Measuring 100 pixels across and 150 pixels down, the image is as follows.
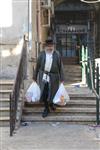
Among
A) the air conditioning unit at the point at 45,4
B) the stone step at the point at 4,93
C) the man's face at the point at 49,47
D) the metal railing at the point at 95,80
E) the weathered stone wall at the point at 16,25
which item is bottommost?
the stone step at the point at 4,93

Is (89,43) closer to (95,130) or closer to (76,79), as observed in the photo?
(76,79)

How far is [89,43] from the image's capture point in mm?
23156

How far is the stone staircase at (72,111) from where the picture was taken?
33.3 ft

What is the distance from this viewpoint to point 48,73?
10.2m

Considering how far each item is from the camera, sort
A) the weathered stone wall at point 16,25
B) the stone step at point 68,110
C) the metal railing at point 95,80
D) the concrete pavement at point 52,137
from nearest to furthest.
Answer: the concrete pavement at point 52,137
the metal railing at point 95,80
the stone step at point 68,110
the weathered stone wall at point 16,25

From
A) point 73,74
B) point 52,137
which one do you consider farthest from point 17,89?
point 73,74

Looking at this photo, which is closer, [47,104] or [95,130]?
[95,130]

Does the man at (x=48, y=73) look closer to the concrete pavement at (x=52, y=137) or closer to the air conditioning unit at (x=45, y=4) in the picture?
the concrete pavement at (x=52, y=137)

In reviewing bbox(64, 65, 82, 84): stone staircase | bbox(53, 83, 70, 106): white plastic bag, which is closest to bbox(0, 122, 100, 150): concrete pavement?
bbox(53, 83, 70, 106): white plastic bag

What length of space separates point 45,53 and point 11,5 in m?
2.26

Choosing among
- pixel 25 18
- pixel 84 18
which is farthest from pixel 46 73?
pixel 84 18

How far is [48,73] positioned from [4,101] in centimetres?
117

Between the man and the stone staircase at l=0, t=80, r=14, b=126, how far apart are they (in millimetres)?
793

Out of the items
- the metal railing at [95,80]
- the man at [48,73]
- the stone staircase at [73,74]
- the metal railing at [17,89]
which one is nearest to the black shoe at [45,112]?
the man at [48,73]
